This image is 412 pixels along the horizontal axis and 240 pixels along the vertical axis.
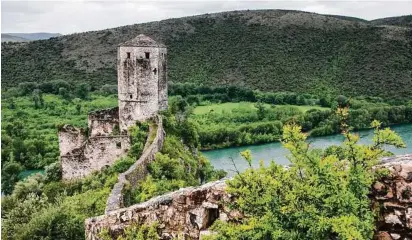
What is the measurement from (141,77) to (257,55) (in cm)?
5605

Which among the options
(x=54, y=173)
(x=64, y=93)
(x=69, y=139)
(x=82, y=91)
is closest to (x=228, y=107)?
(x=82, y=91)

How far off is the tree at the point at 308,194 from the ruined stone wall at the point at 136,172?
5969 mm

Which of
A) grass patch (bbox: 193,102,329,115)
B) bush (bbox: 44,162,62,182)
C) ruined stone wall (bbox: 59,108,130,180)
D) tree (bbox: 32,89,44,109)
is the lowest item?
grass patch (bbox: 193,102,329,115)

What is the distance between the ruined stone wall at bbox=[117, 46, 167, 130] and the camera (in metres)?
23.6

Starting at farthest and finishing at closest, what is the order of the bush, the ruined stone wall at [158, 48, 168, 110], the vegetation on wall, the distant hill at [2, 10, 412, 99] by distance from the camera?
the distant hill at [2, 10, 412, 99] → the ruined stone wall at [158, 48, 168, 110] → the bush → the vegetation on wall

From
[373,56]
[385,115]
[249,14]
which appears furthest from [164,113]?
[249,14]

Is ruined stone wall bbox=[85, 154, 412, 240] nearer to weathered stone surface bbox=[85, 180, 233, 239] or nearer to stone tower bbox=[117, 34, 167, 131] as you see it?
weathered stone surface bbox=[85, 180, 233, 239]

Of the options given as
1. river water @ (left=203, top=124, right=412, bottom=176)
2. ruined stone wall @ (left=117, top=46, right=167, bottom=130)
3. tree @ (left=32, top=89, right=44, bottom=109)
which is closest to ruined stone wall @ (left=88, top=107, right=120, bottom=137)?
ruined stone wall @ (left=117, top=46, right=167, bottom=130)

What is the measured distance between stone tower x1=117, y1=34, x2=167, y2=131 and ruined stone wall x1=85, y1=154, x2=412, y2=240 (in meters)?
17.4

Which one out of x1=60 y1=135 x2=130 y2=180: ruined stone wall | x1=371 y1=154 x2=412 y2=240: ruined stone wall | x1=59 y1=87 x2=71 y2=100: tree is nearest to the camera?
x1=371 y1=154 x2=412 y2=240: ruined stone wall

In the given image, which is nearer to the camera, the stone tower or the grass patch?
the stone tower

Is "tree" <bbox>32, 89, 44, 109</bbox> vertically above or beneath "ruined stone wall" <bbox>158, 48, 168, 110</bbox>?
beneath

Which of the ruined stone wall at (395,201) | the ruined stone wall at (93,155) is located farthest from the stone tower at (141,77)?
the ruined stone wall at (395,201)

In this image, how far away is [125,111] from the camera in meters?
24.5
